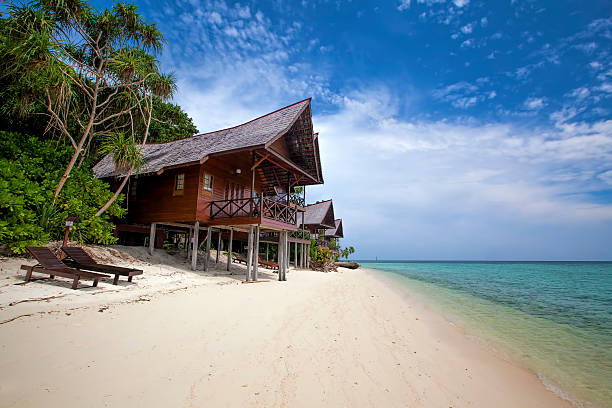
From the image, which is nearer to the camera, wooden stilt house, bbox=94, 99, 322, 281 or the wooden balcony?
the wooden balcony

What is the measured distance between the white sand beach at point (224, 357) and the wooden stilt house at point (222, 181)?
6040 millimetres

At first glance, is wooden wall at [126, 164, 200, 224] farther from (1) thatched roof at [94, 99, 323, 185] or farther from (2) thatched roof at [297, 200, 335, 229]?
(2) thatched roof at [297, 200, 335, 229]

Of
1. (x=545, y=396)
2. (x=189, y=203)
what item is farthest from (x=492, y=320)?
(x=189, y=203)

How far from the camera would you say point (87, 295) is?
653 cm

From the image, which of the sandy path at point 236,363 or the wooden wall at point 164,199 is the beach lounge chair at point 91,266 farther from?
the wooden wall at point 164,199

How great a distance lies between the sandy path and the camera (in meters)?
3.01

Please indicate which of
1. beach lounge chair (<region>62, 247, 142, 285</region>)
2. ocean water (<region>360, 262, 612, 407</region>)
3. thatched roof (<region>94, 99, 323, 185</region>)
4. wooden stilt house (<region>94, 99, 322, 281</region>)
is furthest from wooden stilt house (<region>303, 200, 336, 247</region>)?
beach lounge chair (<region>62, 247, 142, 285</region>)

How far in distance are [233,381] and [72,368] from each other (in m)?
1.73

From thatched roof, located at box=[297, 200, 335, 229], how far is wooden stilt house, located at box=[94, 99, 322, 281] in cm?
1522

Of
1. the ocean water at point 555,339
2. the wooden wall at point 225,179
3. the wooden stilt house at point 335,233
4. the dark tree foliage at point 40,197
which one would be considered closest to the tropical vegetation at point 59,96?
the dark tree foliage at point 40,197

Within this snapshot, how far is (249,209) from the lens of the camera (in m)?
13.3

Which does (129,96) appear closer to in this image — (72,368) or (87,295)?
(87,295)

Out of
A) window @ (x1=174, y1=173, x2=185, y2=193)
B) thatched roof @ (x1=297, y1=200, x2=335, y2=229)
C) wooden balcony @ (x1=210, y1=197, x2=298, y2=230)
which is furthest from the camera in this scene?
thatched roof @ (x1=297, y1=200, x2=335, y2=229)

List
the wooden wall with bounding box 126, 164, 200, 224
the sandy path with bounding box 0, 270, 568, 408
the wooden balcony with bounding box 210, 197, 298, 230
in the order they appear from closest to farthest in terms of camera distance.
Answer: the sandy path with bounding box 0, 270, 568, 408 < the wooden balcony with bounding box 210, 197, 298, 230 < the wooden wall with bounding box 126, 164, 200, 224
